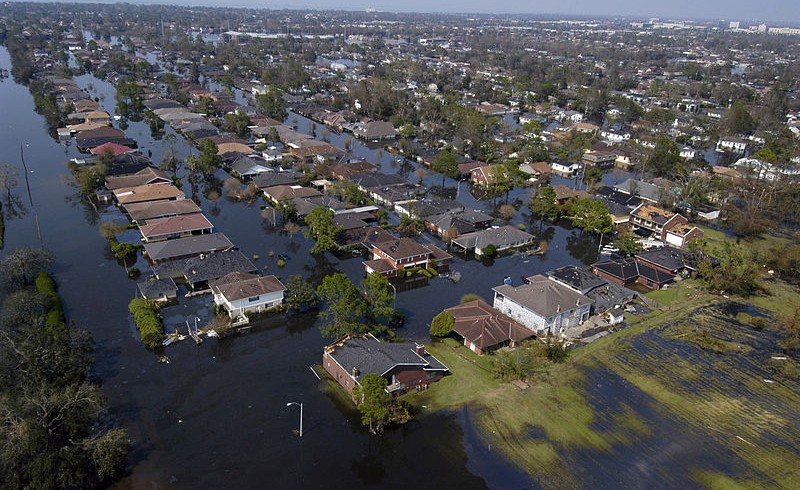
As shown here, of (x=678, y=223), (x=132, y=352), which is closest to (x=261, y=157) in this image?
(x=132, y=352)

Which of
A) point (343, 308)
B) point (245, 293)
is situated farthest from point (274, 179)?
point (343, 308)

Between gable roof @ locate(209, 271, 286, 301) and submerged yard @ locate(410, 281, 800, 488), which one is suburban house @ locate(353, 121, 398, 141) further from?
submerged yard @ locate(410, 281, 800, 488)

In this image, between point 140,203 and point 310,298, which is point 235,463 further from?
point 140,203

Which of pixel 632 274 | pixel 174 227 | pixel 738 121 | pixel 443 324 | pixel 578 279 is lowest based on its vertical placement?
pixel 174 227

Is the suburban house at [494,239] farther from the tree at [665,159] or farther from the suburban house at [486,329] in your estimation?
the tree at [665,159]

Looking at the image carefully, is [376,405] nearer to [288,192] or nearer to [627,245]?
[627,245]

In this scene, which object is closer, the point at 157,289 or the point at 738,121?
the point at 157,289

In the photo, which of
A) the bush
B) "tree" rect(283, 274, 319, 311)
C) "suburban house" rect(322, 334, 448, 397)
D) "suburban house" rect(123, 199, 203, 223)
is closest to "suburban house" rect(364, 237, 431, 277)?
"tree" rect(283, 274, 319, 311)
